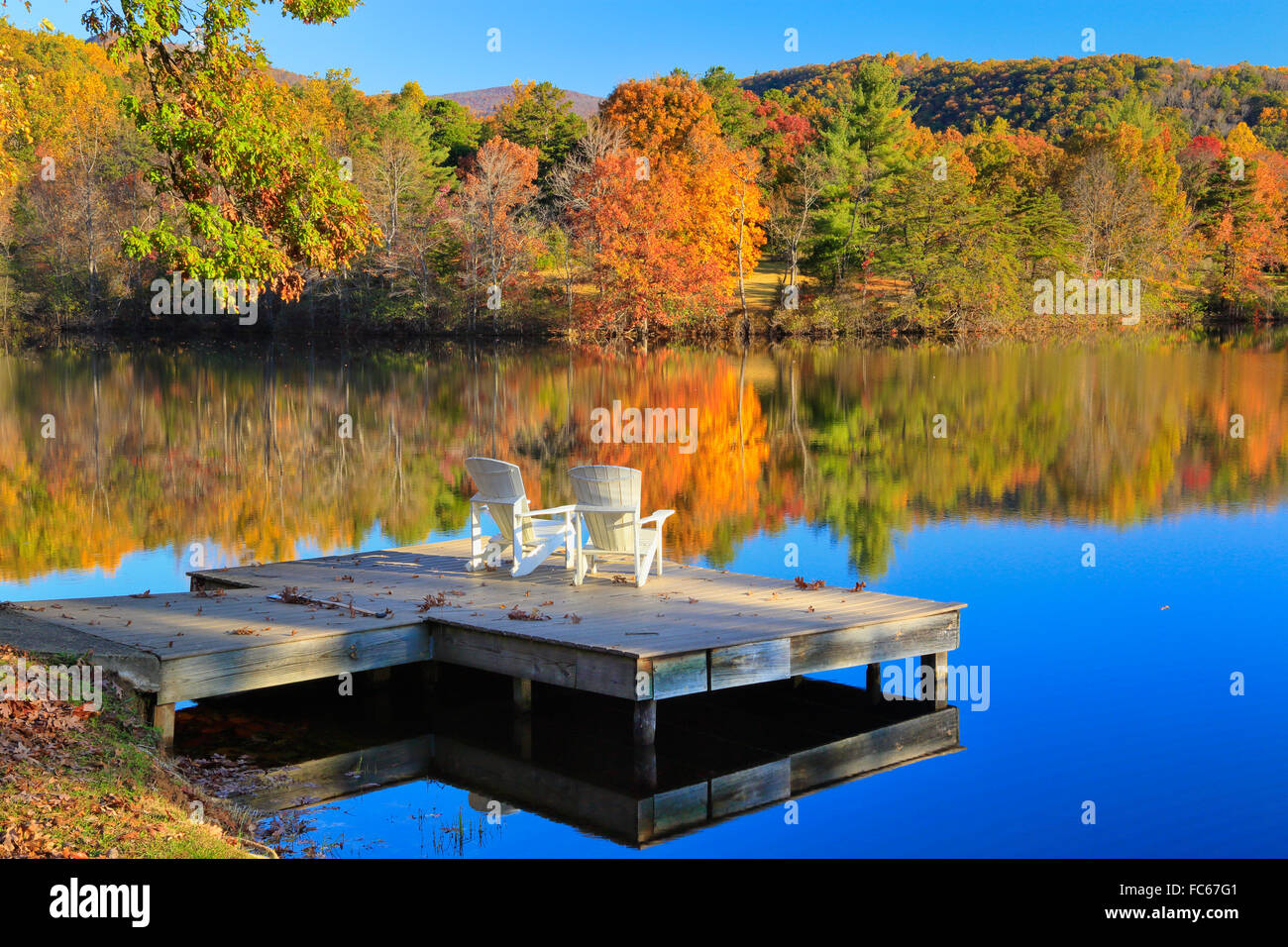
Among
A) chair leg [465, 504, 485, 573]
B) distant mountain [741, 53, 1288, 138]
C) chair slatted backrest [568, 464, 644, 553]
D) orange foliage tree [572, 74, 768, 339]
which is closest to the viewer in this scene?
chair slatted backrest [568, 464, 644, 553]

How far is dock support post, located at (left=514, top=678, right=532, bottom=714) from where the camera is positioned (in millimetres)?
8938

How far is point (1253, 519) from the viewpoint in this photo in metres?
16.7

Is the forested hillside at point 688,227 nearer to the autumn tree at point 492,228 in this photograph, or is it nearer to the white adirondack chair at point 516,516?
the autumn tree at point 492,228

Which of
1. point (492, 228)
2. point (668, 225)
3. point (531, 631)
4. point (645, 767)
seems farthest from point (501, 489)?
point (492, 228)

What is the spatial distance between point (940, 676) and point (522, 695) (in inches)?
122

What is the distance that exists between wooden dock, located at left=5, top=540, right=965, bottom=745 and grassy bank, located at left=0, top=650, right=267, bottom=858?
0.67 meters

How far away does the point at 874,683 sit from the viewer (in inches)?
370

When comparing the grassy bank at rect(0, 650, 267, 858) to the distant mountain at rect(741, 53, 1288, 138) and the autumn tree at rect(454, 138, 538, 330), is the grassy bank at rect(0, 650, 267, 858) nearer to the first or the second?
the autumn tree at rect(454, 138, 538, 330)

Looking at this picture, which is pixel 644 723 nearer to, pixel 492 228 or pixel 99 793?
pixel 99 793

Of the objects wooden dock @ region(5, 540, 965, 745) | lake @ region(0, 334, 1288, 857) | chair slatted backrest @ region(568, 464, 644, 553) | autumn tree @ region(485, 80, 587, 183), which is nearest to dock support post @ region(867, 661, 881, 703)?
wooden dock @ region(5, 540, 965, 745)

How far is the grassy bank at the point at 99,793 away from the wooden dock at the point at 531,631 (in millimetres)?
674

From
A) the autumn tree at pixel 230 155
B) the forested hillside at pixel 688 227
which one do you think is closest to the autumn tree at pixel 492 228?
the forested hillside at pixel 688 227
